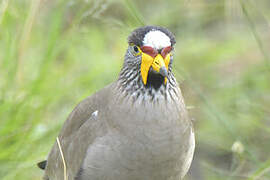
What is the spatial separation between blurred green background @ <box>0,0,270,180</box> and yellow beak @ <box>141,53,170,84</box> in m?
0.57

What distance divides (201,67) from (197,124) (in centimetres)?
67

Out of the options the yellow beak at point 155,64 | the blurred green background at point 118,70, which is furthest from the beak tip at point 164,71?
the blurred green background at point 118,70

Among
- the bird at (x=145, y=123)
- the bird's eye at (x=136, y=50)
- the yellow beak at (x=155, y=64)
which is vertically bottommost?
the bird at (x=145, y=123)

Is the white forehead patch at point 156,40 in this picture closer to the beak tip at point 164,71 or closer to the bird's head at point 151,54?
the bird's head at point 151,54

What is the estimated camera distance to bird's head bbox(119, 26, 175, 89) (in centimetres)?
321

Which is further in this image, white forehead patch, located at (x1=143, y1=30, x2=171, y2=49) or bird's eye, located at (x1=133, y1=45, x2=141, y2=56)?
bird's eye, located at (x1=133, y1=45, x2=141, y2=56)

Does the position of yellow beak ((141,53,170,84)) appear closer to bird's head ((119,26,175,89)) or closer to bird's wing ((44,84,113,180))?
bird's head ((119,26,175,89))

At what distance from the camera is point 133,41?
3.37 metres

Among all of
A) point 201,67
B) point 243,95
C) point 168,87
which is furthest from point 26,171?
point 201,67

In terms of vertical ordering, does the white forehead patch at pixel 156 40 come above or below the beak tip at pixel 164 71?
above

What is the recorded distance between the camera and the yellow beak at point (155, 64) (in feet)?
10.4

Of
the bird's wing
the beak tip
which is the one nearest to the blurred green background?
the bird's wing

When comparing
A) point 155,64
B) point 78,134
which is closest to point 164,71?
point 155,64

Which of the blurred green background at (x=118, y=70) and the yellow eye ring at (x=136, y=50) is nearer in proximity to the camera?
the yellow eye ring at (x=136, y=50)
